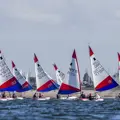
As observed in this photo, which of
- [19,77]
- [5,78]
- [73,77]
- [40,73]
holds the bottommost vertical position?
[73,77]

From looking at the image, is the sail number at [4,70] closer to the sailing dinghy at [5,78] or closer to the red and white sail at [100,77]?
the sailing dinghy at [5,78]

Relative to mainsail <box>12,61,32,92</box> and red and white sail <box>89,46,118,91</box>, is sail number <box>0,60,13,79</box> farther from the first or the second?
mainsail <box>12,61,32,92</box>

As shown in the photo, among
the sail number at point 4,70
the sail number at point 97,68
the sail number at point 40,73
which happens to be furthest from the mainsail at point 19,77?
the sail number at point 97,68

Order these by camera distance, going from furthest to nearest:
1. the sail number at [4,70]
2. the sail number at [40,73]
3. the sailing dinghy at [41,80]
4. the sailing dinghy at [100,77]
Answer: the sail number at [40,73] < the sailing dinghy at [41,80] < the sail number at [4,70] < the sailing dinghy at [100,77]

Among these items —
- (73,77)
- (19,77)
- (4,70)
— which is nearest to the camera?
(73,77)

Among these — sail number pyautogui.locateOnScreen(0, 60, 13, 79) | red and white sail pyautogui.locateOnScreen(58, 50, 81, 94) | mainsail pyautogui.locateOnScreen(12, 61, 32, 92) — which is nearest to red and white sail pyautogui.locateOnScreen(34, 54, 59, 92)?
sail number pyautogui.locateOnScreen(0, 60, 13, 79)

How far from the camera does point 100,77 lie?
128625 mm

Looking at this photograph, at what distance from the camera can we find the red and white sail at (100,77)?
128625mm

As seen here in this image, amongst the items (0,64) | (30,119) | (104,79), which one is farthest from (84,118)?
(0,64)

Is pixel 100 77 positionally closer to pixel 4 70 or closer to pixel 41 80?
pixel 4 70

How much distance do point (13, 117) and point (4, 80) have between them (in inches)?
2373

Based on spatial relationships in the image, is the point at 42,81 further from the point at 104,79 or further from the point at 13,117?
the point at 13,117

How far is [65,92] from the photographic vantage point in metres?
134

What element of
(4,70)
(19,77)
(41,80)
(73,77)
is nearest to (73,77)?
(73,77)
